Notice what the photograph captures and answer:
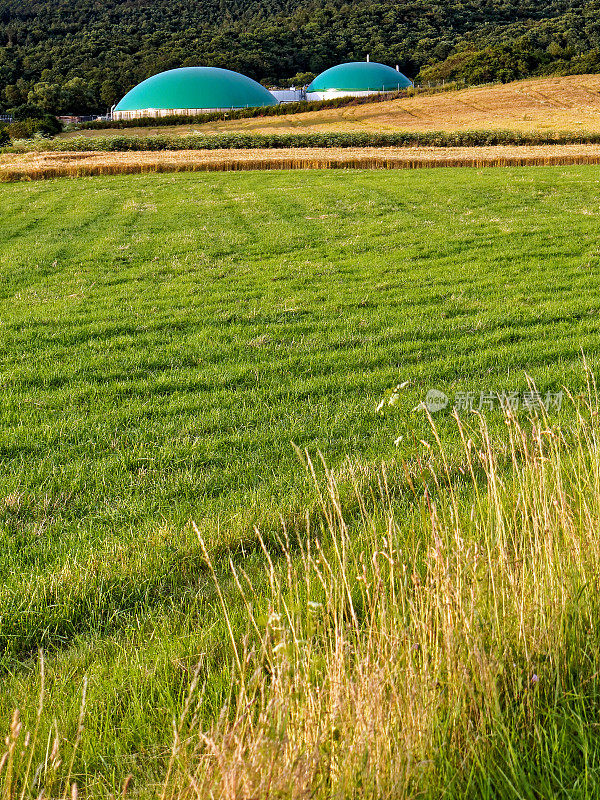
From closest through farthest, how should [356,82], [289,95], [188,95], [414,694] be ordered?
1. [414,694]
2. [188,95]
3. [356,82]
4. [289,95]

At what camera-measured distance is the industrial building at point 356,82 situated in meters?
98.9

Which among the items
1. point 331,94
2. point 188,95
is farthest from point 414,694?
point 331,94

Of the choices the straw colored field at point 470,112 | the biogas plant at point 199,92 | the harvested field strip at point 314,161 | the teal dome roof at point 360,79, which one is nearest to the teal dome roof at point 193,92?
the biogas plant at point 199,92

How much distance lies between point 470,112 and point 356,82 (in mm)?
37686

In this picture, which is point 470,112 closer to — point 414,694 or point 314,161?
point 314,161

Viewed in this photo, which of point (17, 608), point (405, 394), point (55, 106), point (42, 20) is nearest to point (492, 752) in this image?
point (17, 608)

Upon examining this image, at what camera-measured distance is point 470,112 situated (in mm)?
67562

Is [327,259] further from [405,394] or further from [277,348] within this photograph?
[405,394]

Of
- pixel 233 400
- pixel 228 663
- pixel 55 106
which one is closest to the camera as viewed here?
pixel 228 663

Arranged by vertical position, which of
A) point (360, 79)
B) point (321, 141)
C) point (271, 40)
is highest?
point (271, 40)

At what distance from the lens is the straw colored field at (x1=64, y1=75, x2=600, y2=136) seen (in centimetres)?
5978

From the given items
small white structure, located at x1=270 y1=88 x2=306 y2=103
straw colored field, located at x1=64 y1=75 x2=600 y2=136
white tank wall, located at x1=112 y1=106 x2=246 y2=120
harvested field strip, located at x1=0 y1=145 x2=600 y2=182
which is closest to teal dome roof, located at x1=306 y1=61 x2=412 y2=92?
small white structure, located at x1=270 y1=88 x2=306 y2=103

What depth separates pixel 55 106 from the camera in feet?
276

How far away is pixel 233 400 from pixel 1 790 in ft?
17.9
